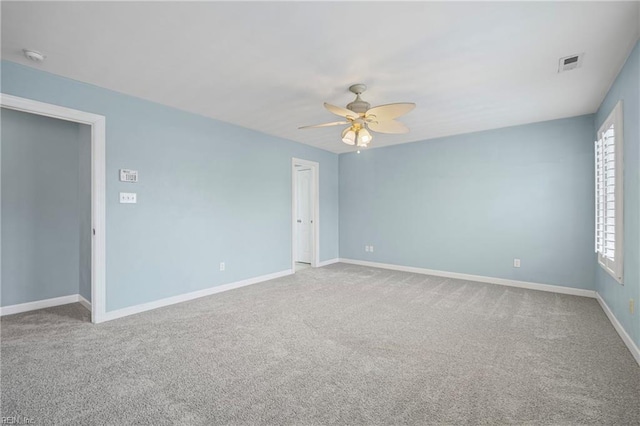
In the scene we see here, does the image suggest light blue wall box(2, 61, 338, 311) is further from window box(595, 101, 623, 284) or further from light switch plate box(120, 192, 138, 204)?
window box(595, 101, 623, 284)

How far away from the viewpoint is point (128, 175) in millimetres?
3443

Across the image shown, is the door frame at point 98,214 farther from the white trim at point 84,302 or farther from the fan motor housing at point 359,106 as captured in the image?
the fan motor housing at point 359,106

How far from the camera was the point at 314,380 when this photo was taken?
214cm

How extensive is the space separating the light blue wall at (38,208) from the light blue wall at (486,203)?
190 inches

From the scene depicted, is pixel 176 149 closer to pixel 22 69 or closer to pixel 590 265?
pixel 22 69

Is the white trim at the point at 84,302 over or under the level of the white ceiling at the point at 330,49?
under

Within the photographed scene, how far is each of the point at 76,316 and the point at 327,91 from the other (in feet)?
12.4

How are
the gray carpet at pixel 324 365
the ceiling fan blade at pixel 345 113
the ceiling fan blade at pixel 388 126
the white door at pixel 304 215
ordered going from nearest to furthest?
A: the gray carpet at pixel 324 365
the ceiling fan blade at pixel 345 113
the ceiling fan blade at pixel 388 126
the white door at pixel 304 215

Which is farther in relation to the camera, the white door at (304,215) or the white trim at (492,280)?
the white door at (304,215)

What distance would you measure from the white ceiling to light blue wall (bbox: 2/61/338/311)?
245 millimetres

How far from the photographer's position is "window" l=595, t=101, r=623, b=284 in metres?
2.86

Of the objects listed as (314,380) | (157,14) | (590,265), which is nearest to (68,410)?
(314,380)

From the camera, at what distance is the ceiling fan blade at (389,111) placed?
2619 mm

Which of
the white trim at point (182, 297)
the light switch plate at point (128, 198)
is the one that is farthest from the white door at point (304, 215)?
the light switch plate at point (128, 198)
